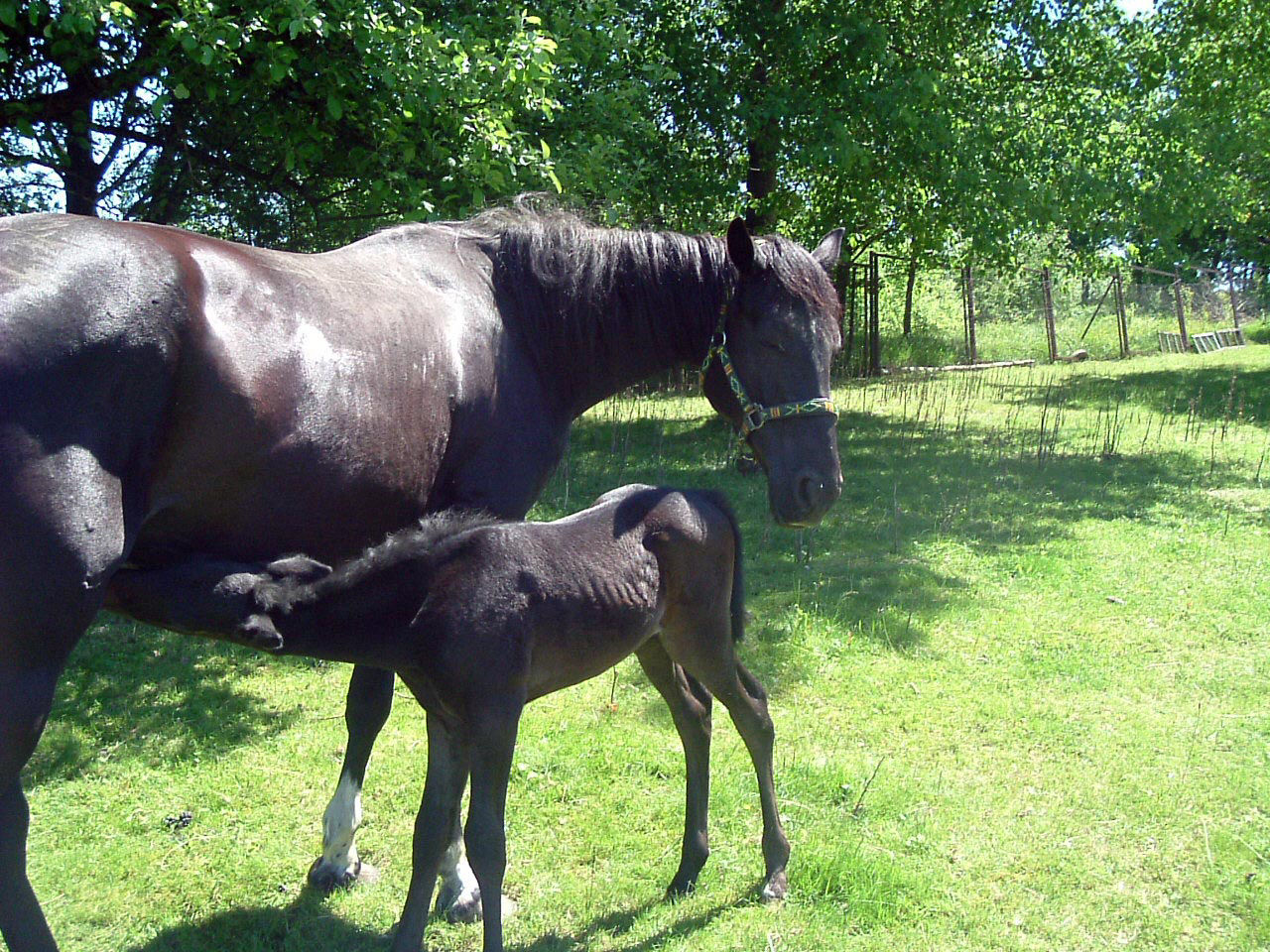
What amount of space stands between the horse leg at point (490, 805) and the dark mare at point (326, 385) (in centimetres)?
66

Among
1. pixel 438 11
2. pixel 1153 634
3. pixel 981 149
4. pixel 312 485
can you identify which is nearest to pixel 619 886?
pixel 312 485

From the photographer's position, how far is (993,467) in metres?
9.93

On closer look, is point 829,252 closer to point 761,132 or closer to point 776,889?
point 776,889

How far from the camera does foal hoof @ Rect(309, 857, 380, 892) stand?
3.49 m

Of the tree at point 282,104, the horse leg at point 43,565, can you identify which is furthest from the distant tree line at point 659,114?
the horse leg at point 43,565

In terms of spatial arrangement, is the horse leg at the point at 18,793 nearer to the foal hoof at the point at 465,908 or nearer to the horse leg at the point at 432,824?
the horse leg at the point at 432,824

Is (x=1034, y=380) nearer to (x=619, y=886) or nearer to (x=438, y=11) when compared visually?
(x=438, y=11)

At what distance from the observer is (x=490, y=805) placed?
2.77 m

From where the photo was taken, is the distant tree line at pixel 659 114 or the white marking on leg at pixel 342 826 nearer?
the white marking on leg at pixel 342 826

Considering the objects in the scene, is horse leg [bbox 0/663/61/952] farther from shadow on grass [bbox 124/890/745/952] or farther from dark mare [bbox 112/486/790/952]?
shadow on grass [bbox 124/890/745/952]

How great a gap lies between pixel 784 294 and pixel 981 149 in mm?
8256

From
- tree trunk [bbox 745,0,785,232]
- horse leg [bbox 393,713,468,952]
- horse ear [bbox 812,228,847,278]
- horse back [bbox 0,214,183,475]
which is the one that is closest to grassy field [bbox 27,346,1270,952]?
horse leg [bbox 393,713,468,952]

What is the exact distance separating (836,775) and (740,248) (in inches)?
90.1

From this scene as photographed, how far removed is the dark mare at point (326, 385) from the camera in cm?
215
